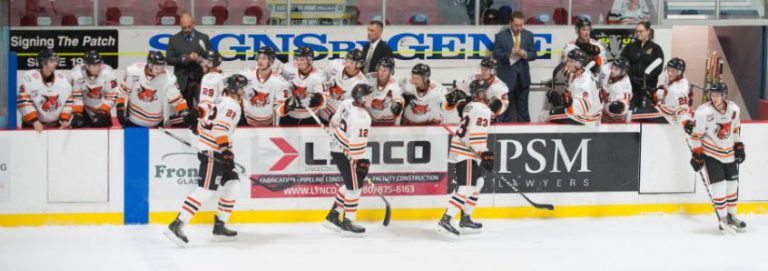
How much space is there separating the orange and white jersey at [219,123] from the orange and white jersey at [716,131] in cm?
373

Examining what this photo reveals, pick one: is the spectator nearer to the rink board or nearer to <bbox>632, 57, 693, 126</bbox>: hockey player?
<bbox>632, 57, 693, 126</bbox>: hockey player

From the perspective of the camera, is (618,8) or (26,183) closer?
(26,183)

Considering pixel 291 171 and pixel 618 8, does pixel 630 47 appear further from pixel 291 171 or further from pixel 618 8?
pixel 291 171

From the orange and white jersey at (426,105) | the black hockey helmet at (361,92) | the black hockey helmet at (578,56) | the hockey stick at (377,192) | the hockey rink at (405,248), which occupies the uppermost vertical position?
the black hockey helmet at (578,56)

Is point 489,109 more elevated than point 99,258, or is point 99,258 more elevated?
point 489,109

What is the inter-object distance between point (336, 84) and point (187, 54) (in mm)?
1562

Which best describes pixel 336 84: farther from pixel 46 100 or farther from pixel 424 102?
pixel 46 100

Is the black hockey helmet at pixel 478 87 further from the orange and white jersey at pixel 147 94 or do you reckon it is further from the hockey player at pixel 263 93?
the orange and white jersey at pixel 147 94

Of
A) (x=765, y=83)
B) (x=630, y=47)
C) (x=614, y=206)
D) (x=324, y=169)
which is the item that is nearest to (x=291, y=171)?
(x=324, y=169)

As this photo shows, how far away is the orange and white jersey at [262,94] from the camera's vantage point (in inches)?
447

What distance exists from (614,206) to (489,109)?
177 cm

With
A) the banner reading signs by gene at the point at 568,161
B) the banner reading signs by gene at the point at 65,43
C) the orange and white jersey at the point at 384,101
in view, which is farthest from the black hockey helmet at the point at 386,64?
the banner reading signs by gene at the point at 65,43

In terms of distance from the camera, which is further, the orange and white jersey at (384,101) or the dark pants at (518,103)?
the dark pants at (518,103)

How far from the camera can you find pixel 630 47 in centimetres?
1289
